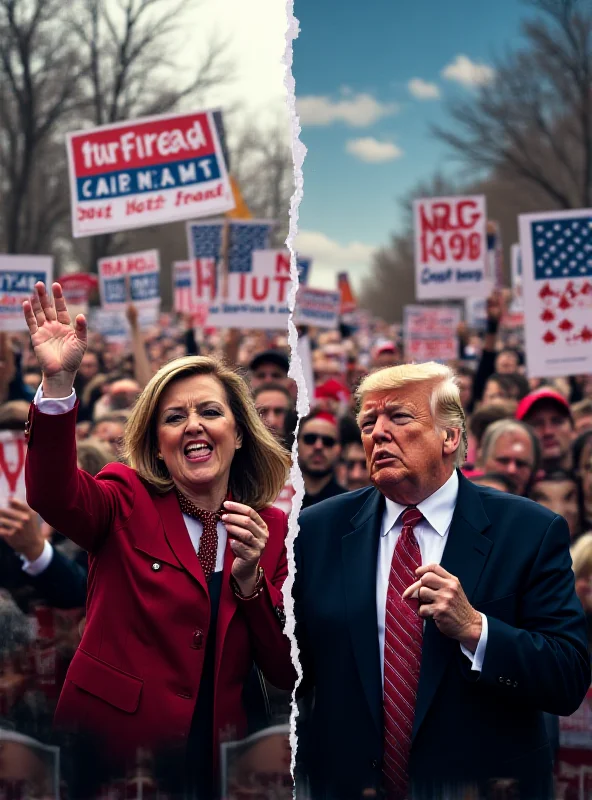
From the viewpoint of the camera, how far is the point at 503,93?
2933 cm

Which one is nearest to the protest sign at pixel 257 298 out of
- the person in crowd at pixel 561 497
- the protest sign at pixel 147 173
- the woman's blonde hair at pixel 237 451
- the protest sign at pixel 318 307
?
the protest sign at pixel 147 173

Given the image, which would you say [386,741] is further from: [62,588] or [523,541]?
[62,588]

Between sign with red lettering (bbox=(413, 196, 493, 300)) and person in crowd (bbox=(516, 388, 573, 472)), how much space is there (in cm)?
395

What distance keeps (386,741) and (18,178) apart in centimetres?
2315

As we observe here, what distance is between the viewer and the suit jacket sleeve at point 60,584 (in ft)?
Answer: 12.6

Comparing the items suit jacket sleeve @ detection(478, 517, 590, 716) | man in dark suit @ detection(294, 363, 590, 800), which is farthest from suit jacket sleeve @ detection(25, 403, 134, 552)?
suit jacket sleeve @ detection(478, 517, 590, 716)

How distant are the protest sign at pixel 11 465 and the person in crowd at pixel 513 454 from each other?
6.19 feet

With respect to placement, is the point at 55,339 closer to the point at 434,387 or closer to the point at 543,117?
the point at 434,387

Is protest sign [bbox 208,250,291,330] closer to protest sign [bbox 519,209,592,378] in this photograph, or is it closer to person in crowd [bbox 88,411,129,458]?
protest sign [bbox 519,209,592,378]

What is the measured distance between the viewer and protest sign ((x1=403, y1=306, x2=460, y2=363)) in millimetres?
12234

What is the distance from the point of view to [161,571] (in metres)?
2.57

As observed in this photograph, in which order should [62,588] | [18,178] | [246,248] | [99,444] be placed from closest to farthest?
[62,588] → [99,444] → [246,248] → [18,178]

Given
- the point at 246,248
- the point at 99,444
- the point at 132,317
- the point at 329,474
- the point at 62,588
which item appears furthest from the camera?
the point at 246,248

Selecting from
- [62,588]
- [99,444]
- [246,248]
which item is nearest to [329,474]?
[99,444]
